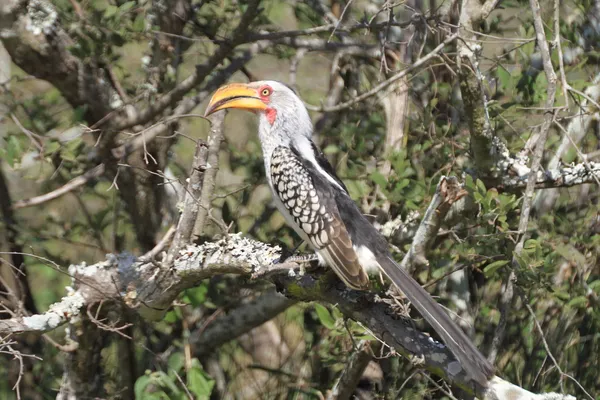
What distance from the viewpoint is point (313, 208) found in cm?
336

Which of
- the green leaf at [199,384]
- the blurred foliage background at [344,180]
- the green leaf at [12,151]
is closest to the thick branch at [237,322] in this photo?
the blurred foliage background at [344,180]

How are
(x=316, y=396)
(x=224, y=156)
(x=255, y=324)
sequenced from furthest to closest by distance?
1. (x=224, y=156)
2. (x=255, y=324)
3. (x=316, y=396)

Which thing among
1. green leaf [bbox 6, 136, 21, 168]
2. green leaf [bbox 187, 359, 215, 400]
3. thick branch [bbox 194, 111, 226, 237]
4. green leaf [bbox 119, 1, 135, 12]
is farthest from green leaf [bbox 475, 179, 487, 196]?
green leaf [bbox 6, 136, 21, 168]

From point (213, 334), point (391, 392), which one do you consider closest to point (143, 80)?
point (213, 334)

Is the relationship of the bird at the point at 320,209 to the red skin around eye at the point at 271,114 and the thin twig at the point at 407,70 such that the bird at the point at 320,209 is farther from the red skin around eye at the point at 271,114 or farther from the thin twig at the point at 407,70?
the thin twig at the point at 407,70

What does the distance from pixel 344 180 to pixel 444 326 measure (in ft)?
5.09

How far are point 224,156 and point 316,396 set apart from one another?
6.09ft

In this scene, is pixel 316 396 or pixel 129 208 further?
pixel 129 208

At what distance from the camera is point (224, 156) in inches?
216

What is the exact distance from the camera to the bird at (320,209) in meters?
2.84

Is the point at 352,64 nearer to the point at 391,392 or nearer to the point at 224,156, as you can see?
the point at 224,156

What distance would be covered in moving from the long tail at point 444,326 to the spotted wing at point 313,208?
0.15 metres

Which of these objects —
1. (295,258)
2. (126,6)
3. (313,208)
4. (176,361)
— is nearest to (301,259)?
(295,258)

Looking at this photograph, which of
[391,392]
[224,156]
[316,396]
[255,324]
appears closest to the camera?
[391,392]
